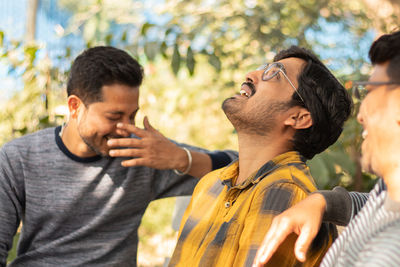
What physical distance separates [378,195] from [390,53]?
345 mm

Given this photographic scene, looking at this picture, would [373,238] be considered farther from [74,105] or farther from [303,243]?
[74,105]

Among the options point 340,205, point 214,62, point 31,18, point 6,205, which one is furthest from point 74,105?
point 31,18

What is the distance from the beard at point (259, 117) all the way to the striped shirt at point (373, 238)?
698 mm

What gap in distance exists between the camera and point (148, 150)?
7.66 feet

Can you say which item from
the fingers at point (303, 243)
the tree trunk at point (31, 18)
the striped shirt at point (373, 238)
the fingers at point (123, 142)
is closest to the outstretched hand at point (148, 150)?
the fingers at point (123, 142)

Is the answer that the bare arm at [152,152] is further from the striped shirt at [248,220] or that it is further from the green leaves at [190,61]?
the green leaves at [190,61]

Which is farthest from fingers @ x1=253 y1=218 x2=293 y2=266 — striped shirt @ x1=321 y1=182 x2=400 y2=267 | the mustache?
the mustache

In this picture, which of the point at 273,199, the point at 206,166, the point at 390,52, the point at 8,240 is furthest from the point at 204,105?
the point at 390,52

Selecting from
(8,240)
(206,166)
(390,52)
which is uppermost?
(390,52)

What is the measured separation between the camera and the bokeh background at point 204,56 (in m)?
3.45

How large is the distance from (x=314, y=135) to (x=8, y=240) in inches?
62.6

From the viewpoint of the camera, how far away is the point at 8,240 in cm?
242

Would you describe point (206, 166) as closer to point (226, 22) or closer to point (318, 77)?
point (318, 77)

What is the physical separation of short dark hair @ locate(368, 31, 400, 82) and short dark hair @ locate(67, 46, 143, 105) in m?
1.51
